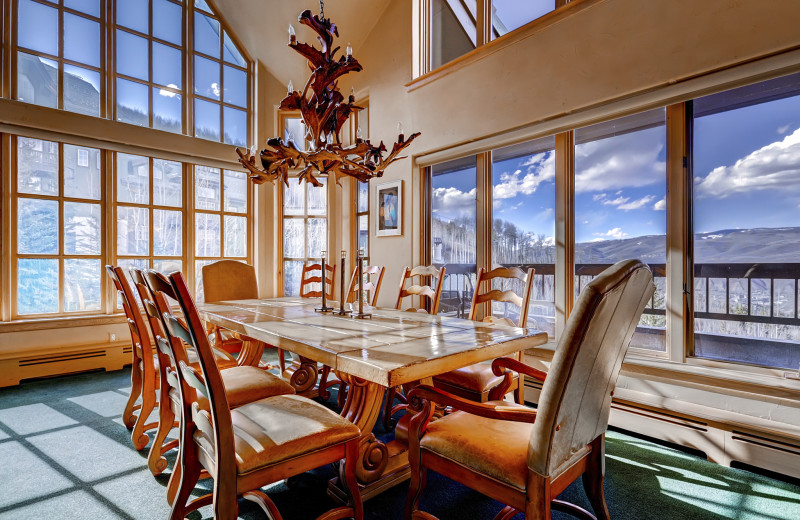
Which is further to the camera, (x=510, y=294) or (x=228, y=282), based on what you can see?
(x=228, y=282)

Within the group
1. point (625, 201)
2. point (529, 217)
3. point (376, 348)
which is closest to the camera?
point (376, 348)

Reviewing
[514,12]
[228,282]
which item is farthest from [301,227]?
[514,12]

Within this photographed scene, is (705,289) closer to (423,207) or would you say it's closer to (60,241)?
(423,207)

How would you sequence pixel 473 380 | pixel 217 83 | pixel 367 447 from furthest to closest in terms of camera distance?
pixel 217 83, pixel 473 380, pixel 367 447

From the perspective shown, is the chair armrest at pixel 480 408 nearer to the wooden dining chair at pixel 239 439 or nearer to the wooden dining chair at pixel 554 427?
the wooden dining chair at pixel 554 427

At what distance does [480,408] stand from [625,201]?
6.94ft

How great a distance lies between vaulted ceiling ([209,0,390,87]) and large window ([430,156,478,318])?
1963 mm

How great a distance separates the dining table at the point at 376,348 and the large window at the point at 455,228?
1368mm

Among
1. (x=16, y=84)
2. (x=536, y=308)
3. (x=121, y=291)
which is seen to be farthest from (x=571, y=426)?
(x=16, y=84)

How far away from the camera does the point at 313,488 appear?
1854 millimetres

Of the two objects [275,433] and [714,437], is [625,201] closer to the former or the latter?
[714,437]

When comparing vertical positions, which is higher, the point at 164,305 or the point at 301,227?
the point at 301,227

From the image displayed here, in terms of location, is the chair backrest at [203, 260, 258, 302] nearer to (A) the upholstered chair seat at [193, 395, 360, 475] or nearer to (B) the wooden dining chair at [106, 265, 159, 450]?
(B) the wooden dining chair at [106, 265, 159, 450]

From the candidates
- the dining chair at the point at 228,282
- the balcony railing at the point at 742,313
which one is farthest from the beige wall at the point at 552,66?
the dining chair at the point at 228,282
